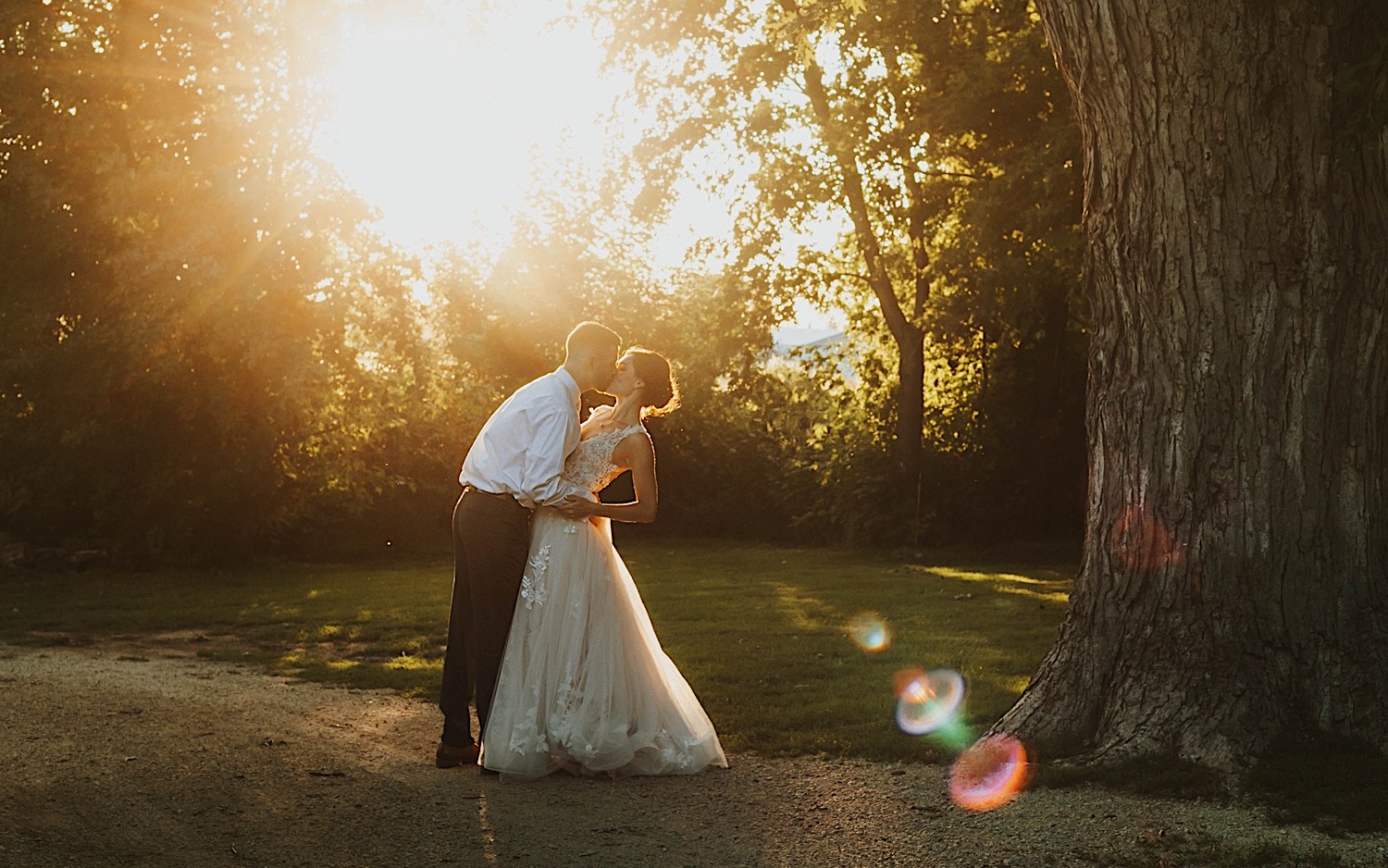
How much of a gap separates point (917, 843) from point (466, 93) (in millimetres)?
19058

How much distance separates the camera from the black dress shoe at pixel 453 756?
6965 millimetres

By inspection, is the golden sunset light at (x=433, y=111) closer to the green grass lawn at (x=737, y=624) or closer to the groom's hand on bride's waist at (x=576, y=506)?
the green grass lawn at (x=737, y=624)

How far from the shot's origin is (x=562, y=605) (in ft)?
22.8

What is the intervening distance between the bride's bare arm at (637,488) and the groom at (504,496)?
0.12 metres

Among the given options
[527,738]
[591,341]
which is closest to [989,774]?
[527,738]

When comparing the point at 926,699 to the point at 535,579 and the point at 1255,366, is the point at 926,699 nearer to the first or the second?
the point at 535,579

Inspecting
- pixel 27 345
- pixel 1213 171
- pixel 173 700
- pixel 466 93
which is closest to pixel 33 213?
pixel 27 345

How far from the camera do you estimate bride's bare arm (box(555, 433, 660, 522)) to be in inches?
275

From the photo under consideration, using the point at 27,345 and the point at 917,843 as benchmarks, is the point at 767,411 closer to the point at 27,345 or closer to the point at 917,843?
the point at 27,345

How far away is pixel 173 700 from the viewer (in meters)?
8.86

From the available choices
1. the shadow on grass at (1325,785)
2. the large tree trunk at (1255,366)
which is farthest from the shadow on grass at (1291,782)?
the large tree trunk at (1255,366)

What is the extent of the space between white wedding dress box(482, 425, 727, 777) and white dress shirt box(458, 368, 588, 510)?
248 millimetres

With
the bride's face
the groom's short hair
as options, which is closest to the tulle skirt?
the bride's face

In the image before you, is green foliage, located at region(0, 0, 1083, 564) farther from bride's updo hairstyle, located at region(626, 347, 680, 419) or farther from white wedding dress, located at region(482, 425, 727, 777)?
white wedding dress, located at region(482, 425, 727, 777)
